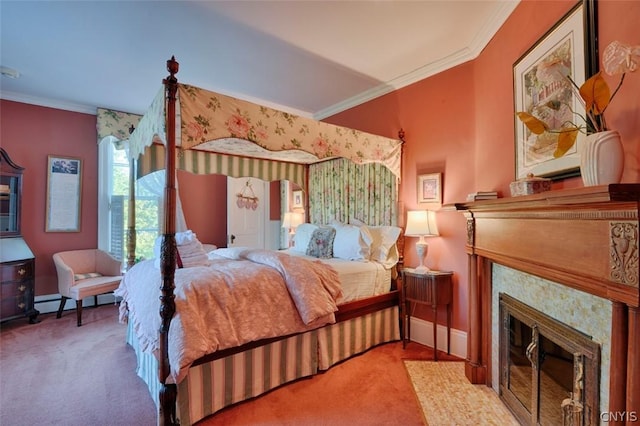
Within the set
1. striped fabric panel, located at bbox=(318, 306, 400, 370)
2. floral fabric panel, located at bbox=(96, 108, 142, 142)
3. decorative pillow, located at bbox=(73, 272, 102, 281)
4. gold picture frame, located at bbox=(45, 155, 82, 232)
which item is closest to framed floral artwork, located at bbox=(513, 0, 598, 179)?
striped fabric panel, located at bbox=(318, 306, 400, 370)

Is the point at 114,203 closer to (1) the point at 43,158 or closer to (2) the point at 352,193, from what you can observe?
(1) the point at 43,158

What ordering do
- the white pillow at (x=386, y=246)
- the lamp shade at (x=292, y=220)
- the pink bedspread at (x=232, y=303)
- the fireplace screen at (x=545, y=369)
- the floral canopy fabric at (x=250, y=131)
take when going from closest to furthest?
the fireplace screen at (x=545, y=369), the pink bedspread at (x=232, y=303), the floral canopy fabric at (x=250, y=131), the white pillow at (x=386, y=246), the lamp shade at (x=292, y=220)

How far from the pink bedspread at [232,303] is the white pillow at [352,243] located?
611 millimetres

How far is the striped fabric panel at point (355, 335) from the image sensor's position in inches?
99.7

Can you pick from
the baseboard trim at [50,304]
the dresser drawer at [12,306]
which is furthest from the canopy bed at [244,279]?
the baseboard trim at [50,304]

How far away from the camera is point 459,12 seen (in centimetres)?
224

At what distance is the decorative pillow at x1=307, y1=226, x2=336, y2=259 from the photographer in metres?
3.38

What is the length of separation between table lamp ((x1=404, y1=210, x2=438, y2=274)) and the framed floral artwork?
94 centimetres

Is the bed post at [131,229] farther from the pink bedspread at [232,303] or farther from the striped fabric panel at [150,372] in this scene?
the striped fabric panel at [150,372]

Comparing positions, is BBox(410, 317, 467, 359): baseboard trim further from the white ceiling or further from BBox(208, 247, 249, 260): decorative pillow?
the white ceiling

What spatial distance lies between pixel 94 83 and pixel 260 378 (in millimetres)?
3671

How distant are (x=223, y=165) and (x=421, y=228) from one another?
242 cm

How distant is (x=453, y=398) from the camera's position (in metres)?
2.11

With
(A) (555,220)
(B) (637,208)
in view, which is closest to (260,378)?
(A) (555,220)
